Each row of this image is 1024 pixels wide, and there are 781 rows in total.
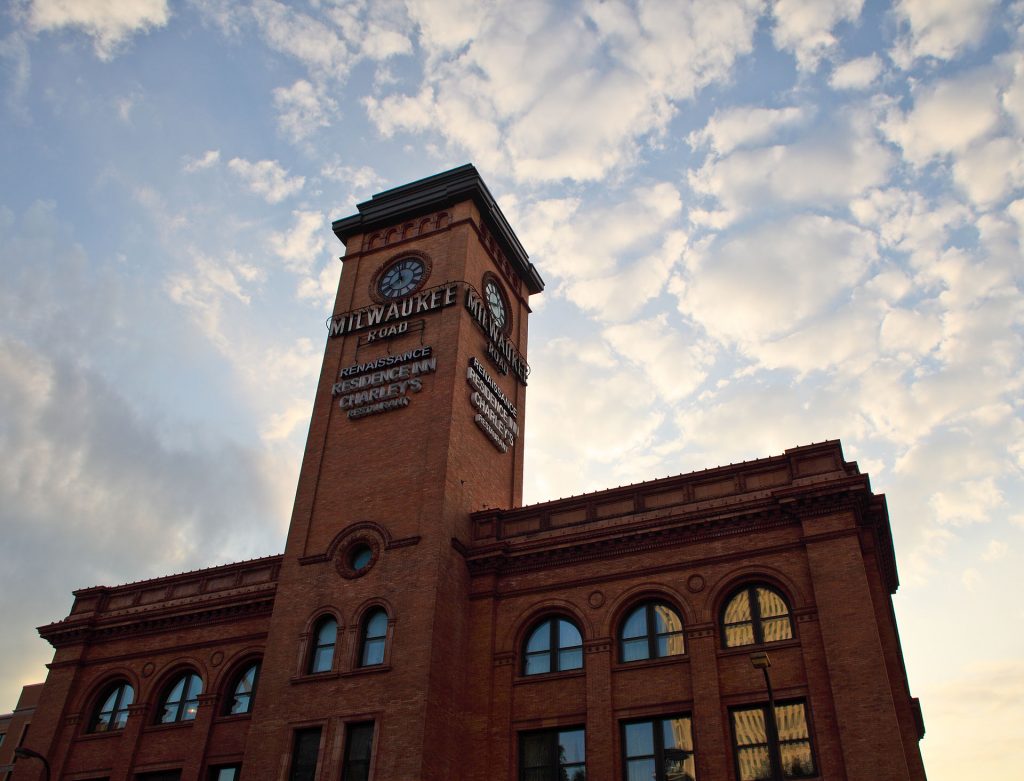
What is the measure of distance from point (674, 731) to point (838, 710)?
4920 millimetres

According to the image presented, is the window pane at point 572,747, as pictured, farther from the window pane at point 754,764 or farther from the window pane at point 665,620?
the window pane at point 754,764

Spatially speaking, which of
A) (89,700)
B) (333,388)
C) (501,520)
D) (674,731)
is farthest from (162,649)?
(674,731)

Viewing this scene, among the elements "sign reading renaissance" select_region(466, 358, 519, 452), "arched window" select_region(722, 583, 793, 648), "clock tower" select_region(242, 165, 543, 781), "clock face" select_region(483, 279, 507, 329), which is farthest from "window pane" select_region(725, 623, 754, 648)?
"clock face" select_region(483, 279, 507, 329)

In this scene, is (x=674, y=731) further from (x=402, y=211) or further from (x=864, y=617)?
(x=402, y=211)

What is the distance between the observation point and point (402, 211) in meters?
43.6

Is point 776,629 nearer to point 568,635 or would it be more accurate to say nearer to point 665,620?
point 665,620

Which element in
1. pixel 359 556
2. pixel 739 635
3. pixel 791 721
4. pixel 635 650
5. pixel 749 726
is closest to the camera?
pixel 791 721

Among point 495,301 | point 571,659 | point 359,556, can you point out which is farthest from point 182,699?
point 495,301

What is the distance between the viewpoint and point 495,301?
43281 mm

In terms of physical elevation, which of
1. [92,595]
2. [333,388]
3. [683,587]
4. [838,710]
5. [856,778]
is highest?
[333,388]

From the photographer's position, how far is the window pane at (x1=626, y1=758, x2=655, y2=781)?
1069 inches

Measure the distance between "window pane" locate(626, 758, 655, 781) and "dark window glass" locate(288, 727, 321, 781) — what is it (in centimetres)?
999

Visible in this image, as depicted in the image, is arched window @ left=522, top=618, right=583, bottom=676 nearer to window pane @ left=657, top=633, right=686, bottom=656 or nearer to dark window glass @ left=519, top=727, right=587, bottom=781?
dark window glass @ left=519, top=727, right=587, bottom=781

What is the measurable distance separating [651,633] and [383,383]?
49.6 ft
